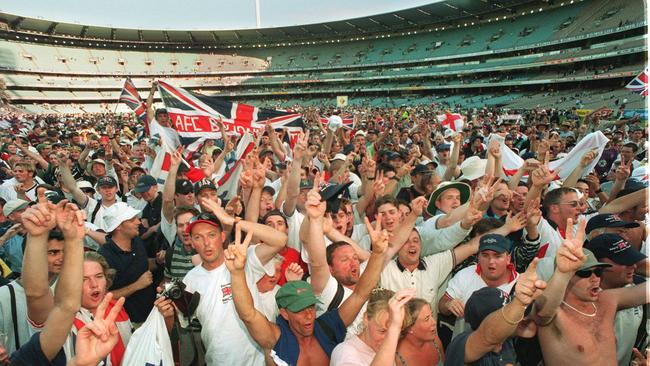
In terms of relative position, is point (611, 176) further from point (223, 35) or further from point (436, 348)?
point (223, 35)

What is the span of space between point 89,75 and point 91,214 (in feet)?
210

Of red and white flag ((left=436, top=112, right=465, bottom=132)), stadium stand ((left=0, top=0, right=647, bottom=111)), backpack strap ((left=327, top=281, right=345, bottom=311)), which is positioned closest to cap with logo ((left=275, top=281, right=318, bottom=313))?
backpack strap ((left=327, top=281, right=345, bottom=311))

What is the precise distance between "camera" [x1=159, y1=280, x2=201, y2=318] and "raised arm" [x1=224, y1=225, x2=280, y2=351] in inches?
16.7

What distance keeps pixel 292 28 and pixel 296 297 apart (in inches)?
2531

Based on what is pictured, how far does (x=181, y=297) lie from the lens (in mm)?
2561

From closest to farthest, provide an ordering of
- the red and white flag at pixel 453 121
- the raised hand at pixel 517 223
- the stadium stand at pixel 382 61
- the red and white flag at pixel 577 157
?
the raised hand at pixel 517 223, the red and white flag at pixel 577 157, the red and white flag at pixel 453 121, the stadium stand at pixel 382 61

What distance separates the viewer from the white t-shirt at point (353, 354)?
7.33 feet

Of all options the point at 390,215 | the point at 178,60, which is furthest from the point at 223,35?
the point at 390,215

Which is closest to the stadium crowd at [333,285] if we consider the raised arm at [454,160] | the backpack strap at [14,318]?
the backpack strap at [14,318]

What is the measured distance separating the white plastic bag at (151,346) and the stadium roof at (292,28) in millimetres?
52374

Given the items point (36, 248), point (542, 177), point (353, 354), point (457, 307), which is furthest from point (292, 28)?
point (353, 354)

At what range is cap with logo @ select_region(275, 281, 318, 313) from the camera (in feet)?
7.75

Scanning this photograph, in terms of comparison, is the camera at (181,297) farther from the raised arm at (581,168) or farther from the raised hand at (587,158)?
the raised hand at (587,158)

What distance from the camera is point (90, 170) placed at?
718 centimetres
